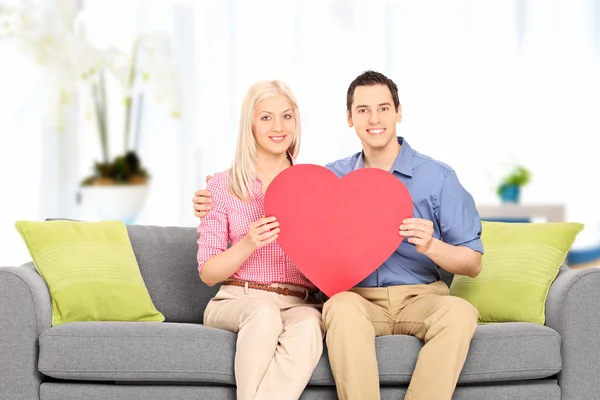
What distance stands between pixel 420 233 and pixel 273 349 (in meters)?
0.54

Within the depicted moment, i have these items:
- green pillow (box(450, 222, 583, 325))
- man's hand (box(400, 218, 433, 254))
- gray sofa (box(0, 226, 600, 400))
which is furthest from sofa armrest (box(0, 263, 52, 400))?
green pillow (box(450, 222, 583, 325))

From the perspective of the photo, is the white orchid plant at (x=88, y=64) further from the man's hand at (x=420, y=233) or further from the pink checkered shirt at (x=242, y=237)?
the man's hand at (x=420, y=233)

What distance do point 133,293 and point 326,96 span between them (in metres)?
3.25

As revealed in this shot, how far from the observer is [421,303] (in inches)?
96.5

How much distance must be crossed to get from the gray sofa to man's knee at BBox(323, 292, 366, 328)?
13cm

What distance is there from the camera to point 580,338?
8.07ft

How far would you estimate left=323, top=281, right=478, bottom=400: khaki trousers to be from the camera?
7.21 feet

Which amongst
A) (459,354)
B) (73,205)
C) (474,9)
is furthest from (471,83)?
(459,354)

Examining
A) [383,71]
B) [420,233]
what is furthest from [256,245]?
[383,71]

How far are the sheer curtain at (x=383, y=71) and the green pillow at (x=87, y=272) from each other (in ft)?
8.77

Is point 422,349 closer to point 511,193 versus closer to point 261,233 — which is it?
point 261,233

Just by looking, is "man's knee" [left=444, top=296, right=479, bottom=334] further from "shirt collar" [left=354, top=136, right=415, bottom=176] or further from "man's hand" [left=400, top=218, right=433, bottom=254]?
"shirt collar" [left=354, top=136, right=415, bottom=176]

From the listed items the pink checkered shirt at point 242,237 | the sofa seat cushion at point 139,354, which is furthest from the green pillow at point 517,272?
the sofa seat cushion at point 139,354

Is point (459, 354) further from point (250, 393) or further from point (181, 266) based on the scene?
point (181, 266)
